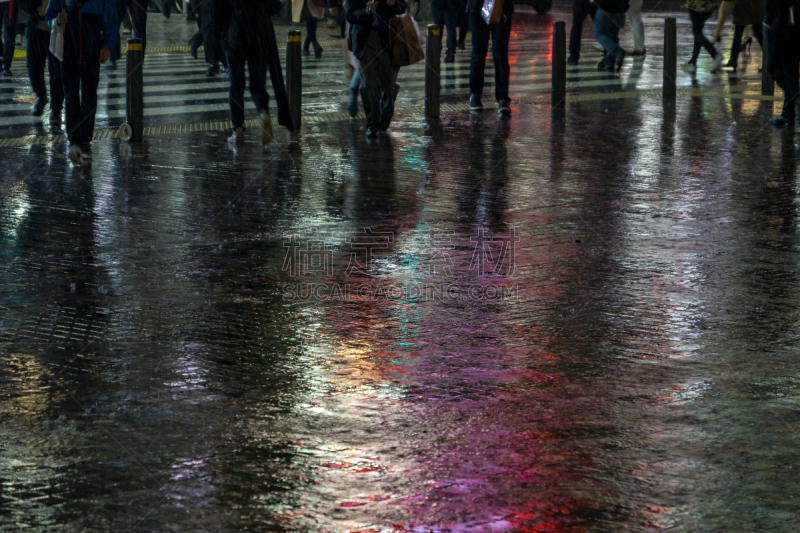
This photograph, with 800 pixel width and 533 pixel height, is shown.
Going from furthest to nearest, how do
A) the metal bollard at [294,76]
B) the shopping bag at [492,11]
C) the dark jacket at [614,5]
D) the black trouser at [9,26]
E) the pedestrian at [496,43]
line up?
the dark jacket at [614,5], the black trouser at [9,26], the pedestrian at [496,43], the shopping bag at [492,11], the metal bollard at [294,76]

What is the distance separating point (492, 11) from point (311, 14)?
9557mm

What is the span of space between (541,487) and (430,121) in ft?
31.9

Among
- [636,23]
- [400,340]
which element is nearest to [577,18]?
[636,23]

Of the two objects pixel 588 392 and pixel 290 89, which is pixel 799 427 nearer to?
pixel 588 392

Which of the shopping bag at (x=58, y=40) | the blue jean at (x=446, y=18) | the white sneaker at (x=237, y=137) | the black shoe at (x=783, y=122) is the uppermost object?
the blue jean at (x=446, y=18)

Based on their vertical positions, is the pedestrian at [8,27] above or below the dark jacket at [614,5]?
below

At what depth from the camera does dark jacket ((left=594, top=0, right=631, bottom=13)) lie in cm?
1817

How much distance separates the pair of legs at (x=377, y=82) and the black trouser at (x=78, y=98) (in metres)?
2.83

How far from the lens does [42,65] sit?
12.6 metres

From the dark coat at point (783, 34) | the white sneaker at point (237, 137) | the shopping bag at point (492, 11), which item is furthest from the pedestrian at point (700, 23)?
the white sneaker at point (237, 137)

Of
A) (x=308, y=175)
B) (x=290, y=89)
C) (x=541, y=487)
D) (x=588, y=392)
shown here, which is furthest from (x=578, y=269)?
(x=290, y=89)

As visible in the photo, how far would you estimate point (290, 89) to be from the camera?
12102mm

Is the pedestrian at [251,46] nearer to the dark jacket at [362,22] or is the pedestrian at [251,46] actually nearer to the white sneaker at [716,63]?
the dark jacket at [362,22]

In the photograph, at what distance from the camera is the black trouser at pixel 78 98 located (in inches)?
384
